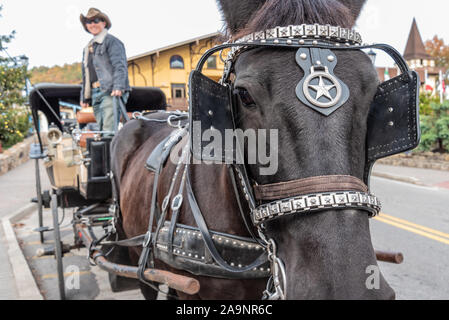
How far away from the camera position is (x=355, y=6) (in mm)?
1948

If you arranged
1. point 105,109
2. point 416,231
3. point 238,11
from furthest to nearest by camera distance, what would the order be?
point 416,231 < point 105,109 < point 238,11

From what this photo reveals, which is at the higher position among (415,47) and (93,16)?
(415,47)

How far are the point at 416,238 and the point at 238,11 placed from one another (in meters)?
5.42

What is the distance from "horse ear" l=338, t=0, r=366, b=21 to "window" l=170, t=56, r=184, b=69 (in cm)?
2569

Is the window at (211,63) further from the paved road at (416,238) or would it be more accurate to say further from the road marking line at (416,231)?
the road marking line at (416,231)

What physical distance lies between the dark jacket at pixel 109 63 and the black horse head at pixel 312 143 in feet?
10.4

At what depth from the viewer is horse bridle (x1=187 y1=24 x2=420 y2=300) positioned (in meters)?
1.30

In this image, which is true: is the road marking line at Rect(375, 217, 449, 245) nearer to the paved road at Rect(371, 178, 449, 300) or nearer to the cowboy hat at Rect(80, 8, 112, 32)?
the paved road at Rect(371, 178, 449, 300)

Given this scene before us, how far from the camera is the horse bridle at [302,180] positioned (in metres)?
1.30

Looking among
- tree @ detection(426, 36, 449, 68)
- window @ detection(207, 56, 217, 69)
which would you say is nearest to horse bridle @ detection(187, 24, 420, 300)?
window @ detection(207, 56, 217, 69)

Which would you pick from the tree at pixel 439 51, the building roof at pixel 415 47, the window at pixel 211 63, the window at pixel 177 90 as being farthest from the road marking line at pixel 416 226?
the building roof at pixel 415 47

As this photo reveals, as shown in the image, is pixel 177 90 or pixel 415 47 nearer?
pixel 177 90

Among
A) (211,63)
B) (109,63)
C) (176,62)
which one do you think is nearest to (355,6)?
(109,63)

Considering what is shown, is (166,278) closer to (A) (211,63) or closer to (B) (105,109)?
(B) (105,109)
